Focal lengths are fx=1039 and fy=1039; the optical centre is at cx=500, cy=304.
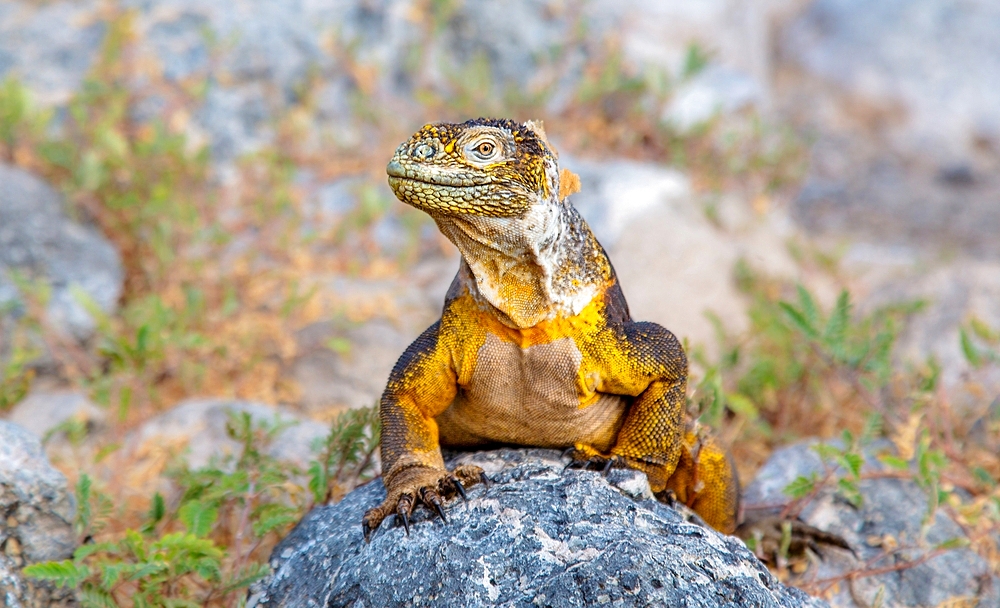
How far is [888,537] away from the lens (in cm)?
473

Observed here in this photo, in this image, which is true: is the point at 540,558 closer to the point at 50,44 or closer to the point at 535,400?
the point at 535,400

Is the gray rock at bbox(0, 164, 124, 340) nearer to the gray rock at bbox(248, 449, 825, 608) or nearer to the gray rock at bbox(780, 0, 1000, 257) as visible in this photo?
the gray rock at bbox(248, 449, 825, 608)

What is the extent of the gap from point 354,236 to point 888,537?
16.7 ft

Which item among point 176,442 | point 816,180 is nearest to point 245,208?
point 176,442

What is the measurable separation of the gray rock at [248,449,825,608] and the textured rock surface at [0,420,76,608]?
74 cm

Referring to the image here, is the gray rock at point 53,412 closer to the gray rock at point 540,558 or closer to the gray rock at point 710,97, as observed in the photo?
the gray rock at point 540,558

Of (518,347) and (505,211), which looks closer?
(505,211)

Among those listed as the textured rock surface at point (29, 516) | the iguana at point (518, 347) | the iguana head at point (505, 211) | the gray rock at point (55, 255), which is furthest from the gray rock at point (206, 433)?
the iguana head at point (505, 211)

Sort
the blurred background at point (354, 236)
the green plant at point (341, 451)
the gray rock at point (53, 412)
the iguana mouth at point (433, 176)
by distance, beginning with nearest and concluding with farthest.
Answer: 1. the iguana mouth at point (433, 176)
2. the green plant at point (341, 451)
3. the blurred background at point (354, 236)
4. the gray rock at point (53, 412)

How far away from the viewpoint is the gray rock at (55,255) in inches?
262

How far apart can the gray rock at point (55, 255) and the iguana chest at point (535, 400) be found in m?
3.77

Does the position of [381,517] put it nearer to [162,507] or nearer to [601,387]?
[601,387]

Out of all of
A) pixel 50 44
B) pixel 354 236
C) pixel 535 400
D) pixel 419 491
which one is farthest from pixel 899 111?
pixel 419 491

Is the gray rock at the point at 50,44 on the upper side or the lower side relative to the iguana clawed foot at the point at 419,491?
upper
